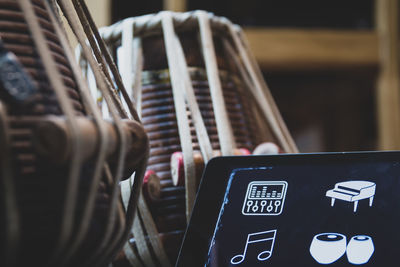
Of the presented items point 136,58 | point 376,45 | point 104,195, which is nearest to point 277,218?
point 104,195

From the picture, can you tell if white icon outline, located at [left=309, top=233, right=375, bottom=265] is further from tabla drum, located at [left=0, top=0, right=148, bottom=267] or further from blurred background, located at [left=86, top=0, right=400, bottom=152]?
blurred background, located at [left=86, top=0, right=400, bottom=152]

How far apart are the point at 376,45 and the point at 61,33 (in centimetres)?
334

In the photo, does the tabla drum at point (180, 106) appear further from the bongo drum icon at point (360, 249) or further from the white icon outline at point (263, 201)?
the bongo drum icon at point (360, 249)

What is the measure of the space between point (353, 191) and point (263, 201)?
99 mm

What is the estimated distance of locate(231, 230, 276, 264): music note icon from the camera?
2.05 ft

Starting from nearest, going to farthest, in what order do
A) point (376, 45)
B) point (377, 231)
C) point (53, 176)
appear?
point (53, 176), point (377, 231), point (376, 45)

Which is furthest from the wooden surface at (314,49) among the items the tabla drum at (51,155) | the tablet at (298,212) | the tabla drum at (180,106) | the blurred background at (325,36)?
the tabla drum at (51,155)

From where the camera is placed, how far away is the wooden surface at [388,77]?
3619mm

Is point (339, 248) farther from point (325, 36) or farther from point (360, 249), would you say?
point (325, 36)

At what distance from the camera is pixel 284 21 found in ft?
12.6

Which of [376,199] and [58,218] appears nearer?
[58,218]

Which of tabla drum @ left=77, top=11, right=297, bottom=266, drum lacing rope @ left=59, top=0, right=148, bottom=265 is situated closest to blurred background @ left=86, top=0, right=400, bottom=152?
tabla drum @ left=77, top=11, right=297, bottom=266

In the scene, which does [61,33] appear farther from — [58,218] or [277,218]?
[277,218]

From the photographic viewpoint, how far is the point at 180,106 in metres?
0.92
